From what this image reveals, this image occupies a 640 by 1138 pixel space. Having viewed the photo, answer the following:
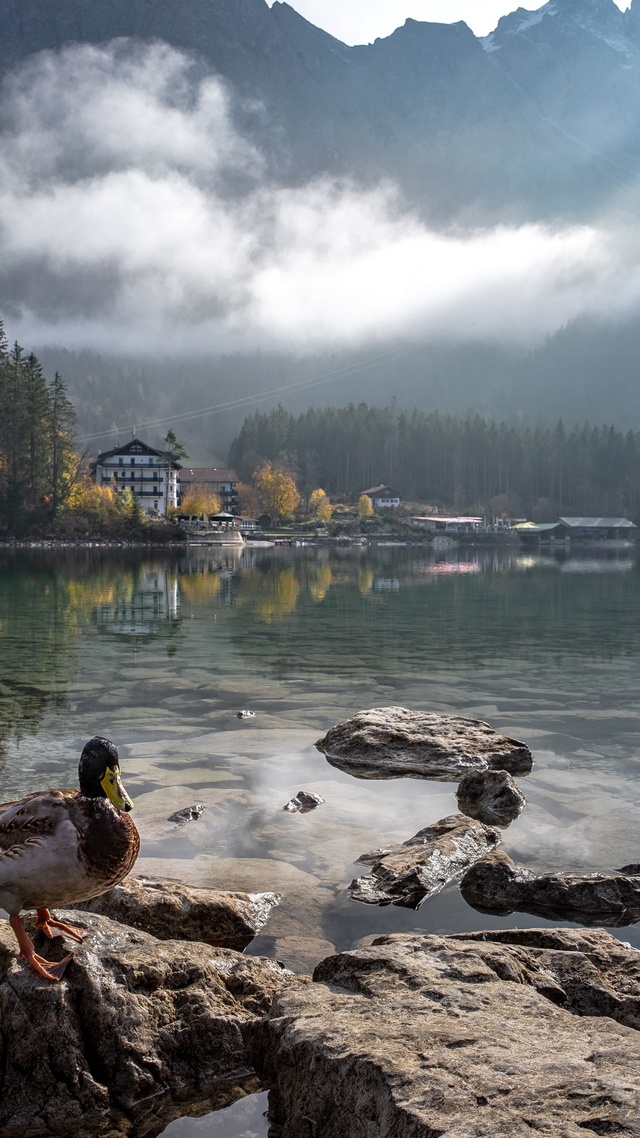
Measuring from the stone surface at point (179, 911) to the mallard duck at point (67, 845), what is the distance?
1.56 meters

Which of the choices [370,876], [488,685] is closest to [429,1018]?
[370,876]

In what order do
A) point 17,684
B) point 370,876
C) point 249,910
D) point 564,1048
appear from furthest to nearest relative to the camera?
point 17,684
point 370,876
point 249,910
point 564,1048

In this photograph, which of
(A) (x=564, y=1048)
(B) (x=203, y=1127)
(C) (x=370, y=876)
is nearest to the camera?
(A) (x=564, y=1048)

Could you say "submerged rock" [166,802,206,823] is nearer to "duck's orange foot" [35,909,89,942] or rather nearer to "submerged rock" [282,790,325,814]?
"submerged rock" [282,790,325,814]

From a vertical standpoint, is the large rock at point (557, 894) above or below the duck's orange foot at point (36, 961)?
below

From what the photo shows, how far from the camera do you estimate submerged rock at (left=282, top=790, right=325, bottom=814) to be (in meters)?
13.4

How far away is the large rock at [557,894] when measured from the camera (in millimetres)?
9625

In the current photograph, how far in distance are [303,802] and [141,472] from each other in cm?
18354

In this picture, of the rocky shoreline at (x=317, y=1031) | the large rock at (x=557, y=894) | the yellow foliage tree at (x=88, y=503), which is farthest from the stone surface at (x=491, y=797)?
the yellow foliage tree at (x=88, y=503)

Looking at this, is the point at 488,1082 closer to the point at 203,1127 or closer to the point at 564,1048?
the point at 564,1048

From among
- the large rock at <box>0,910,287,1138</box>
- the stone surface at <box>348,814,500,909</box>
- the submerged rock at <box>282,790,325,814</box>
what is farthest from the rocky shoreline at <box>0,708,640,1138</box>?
the submerged rock at <box>282,790,325,814</box>

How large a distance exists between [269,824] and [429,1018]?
7400 mm

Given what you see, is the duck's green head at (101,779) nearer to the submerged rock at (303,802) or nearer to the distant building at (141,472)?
the submerged rock at (303,802)

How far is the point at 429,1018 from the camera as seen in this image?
17.9 feet
